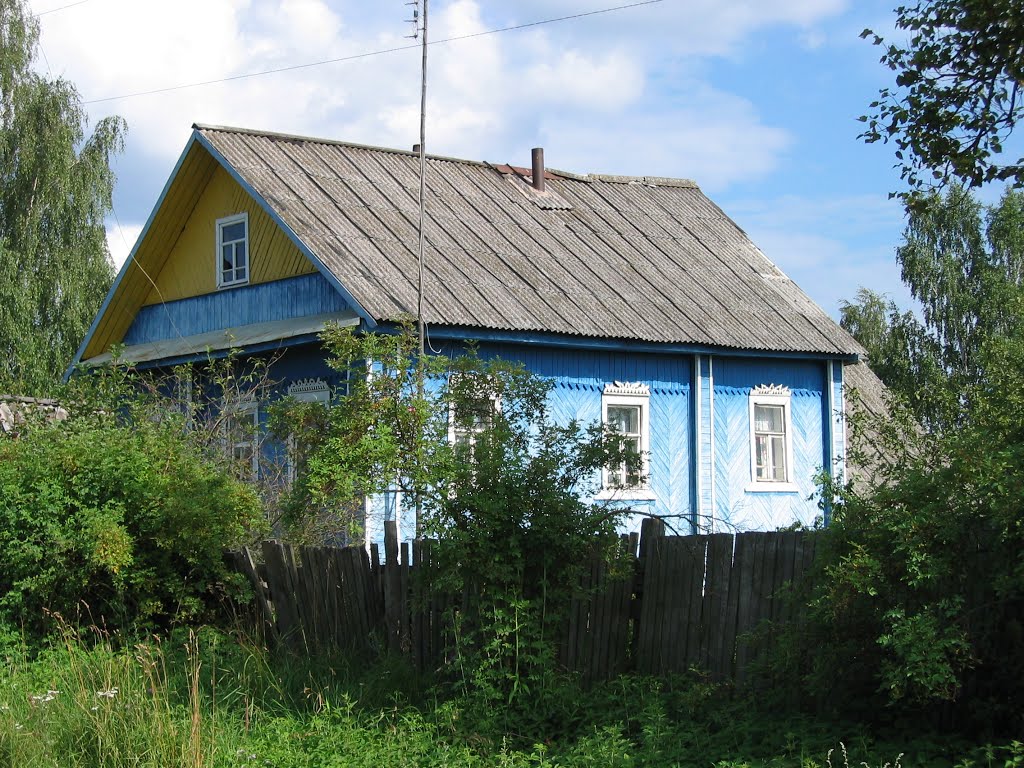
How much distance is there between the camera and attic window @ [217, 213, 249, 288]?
17625mm

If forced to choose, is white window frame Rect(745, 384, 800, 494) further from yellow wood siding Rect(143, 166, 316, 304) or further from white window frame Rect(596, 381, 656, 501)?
yellow wood siding Rect(143, 166, 316, 304)

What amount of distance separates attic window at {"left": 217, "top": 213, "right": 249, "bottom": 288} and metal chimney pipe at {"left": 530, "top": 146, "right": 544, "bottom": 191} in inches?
219

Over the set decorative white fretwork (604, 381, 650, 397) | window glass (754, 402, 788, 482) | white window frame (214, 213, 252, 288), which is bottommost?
window glass (754, 402, 788, 482)

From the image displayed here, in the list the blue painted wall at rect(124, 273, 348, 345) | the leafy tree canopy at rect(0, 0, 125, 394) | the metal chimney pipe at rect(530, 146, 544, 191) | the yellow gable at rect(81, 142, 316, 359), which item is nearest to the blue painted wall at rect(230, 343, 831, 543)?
the blue painted wall at rect(124, 273, 348, 345)

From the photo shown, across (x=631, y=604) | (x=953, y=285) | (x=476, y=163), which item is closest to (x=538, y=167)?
(x=476, y=163)

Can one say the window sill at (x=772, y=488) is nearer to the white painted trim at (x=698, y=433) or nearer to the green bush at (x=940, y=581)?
the white painted trim at (x=698, y=433)

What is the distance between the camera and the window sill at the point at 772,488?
18.2 metres

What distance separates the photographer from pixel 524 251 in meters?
18.2

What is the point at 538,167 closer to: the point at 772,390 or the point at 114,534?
the point at 772,390

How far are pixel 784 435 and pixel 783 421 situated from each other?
0.22 meters

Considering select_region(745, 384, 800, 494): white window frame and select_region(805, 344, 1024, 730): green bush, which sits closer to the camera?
select_region(805, 344, 1024, 730): green bush

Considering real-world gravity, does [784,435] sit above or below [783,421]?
below

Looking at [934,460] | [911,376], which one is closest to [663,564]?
[934,460]

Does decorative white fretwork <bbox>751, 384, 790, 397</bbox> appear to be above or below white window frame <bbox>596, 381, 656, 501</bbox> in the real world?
above
